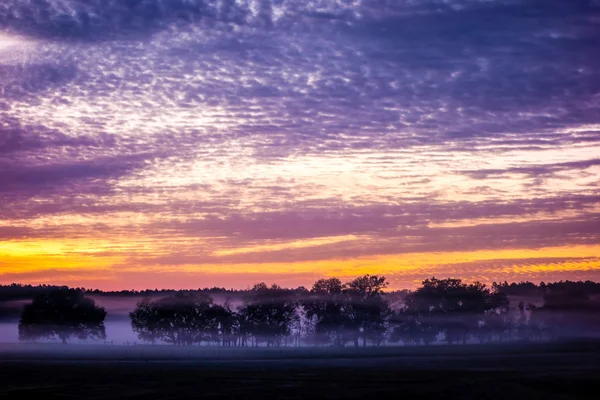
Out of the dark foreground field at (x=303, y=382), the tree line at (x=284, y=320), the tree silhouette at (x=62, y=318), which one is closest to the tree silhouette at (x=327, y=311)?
the tree line at (x=284, y=320)

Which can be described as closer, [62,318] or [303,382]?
[303,382]

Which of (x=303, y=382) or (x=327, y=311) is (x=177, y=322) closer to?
(x=327, y=311)

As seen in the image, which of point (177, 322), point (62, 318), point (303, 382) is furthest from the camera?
point (177, 322)

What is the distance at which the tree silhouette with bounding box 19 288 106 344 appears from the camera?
7160 inches

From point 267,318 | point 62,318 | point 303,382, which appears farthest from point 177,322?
point 303,382

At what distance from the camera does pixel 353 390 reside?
64.4m

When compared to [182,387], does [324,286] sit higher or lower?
higher

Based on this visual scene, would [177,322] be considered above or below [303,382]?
above

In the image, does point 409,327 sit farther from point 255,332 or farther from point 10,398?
point 10,398

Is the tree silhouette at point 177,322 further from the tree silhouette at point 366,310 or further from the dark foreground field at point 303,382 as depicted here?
the dark foreground field at point 303,382

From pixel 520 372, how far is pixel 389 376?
1581cm

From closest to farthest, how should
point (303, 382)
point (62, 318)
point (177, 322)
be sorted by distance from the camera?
point (303, 382) → point (62, 318) → point (177, 322)

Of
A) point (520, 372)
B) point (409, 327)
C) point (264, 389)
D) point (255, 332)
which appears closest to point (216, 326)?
point (255, 332)

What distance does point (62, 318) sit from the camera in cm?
18212
